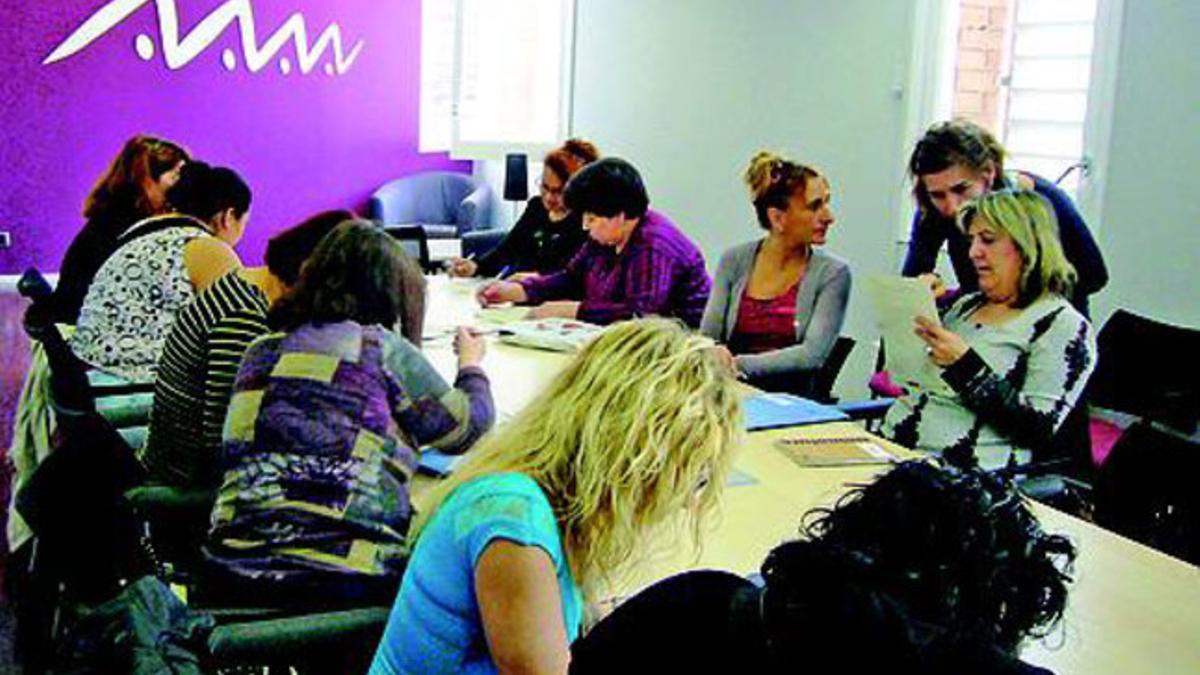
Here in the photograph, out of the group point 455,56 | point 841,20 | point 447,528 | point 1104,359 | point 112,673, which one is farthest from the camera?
point 455,56

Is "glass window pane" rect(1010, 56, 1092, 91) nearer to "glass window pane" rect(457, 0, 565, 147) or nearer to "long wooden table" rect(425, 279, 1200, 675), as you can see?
"long wooden table" rect(425, 279, 1200, 675)

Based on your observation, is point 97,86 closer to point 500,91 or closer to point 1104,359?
point 500,91

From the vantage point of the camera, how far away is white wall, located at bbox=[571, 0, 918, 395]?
531 centimetres

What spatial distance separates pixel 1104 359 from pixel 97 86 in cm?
649

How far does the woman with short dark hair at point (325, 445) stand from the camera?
208cm

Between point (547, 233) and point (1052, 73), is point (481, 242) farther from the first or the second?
point (1052, 73)

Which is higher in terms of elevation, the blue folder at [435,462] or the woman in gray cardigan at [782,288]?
the woman in gray cardigan at [782,288]

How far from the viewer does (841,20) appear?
5.48 meters

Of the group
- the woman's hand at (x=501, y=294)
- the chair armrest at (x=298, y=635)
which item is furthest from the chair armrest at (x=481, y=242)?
the chair armrest at (x=298, y=635)

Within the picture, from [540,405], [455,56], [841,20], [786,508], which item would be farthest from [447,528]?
[455,56]

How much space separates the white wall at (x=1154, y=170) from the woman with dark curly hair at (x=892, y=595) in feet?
10.5

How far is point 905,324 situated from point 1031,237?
1.14 feet

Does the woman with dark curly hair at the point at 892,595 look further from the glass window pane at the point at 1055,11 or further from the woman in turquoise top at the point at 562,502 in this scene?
the glass window pane at the point at 1055,11

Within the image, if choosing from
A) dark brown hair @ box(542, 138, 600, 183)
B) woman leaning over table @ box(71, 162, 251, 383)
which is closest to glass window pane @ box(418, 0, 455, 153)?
dark brown hair @ box(542, 138, 600, 183)
